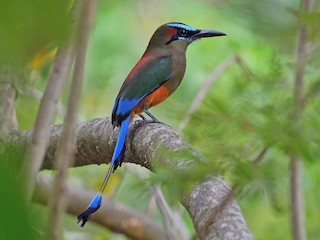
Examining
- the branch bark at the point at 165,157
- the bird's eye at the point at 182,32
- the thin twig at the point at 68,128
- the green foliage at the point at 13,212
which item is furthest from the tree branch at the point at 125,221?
the green foliage at the point at 13,212

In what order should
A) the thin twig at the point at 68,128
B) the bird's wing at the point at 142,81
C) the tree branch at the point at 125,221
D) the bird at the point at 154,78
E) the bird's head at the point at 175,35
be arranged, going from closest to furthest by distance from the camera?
the thin twig at the point at 68,128 → the bird at the point at 154,78 → the bird's wing at the point at 142,81 → the bird's head at the point at 175,35 → the tree branch at the point at 125,221

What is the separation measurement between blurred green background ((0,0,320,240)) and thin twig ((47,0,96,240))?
0.10 ft

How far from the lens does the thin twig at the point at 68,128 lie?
618mm

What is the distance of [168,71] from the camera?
8.68ft

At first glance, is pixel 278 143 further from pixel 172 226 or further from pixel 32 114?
pixel 32 114

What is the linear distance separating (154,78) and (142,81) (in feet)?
0.23

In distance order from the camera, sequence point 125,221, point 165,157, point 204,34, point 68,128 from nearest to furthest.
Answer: point 68,128, point 165,157, point 204,34, point 125,221

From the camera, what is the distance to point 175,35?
2.94 m

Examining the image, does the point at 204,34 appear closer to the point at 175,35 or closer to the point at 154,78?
the point at 175,35

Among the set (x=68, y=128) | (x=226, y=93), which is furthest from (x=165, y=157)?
(x=226, y=93)

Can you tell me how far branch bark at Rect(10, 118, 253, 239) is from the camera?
0.98m

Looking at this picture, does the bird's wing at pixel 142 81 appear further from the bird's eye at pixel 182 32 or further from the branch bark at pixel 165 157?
the bird's eye at pixel 182 32

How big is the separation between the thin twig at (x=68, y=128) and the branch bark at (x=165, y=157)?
0.16m

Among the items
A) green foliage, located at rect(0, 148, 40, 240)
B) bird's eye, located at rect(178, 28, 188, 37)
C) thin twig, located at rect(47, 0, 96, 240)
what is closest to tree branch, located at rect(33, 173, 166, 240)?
bird's eye, located at rect(178, 28, 188, 37)
